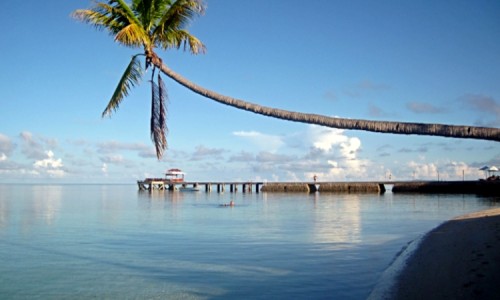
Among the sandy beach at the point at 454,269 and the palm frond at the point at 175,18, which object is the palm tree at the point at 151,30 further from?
the sandy beach at the point at 454,269

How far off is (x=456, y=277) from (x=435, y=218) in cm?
2002

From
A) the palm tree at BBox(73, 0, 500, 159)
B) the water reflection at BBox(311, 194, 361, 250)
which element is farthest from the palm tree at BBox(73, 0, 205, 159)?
the water reflection at BBox(311, 194, 361, 250)

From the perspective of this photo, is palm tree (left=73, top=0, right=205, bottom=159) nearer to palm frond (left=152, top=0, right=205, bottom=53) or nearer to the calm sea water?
palm frond (left=152, top=0, right=205, bottom=53)

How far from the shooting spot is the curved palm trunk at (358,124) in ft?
17.9

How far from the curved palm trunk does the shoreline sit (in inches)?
129

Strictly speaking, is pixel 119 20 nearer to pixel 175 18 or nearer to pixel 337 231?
pixel 175 18

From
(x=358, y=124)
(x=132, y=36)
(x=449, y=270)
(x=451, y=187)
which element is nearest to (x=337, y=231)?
(x=449, y=270)

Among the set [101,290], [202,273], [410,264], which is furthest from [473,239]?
[101,290]

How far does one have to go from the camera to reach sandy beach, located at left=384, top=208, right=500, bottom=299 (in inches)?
309

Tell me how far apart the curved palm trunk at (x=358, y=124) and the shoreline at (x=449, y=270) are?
3.28 meters

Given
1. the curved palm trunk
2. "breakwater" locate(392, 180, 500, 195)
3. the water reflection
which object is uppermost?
the curved palm trunk

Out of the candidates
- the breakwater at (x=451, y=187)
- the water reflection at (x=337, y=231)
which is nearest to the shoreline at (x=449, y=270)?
the water reflection at (x=337, y=231)

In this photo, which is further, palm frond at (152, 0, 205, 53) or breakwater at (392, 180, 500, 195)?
breakwater at (392, 180, 500, 195)

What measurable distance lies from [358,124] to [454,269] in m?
4.99
